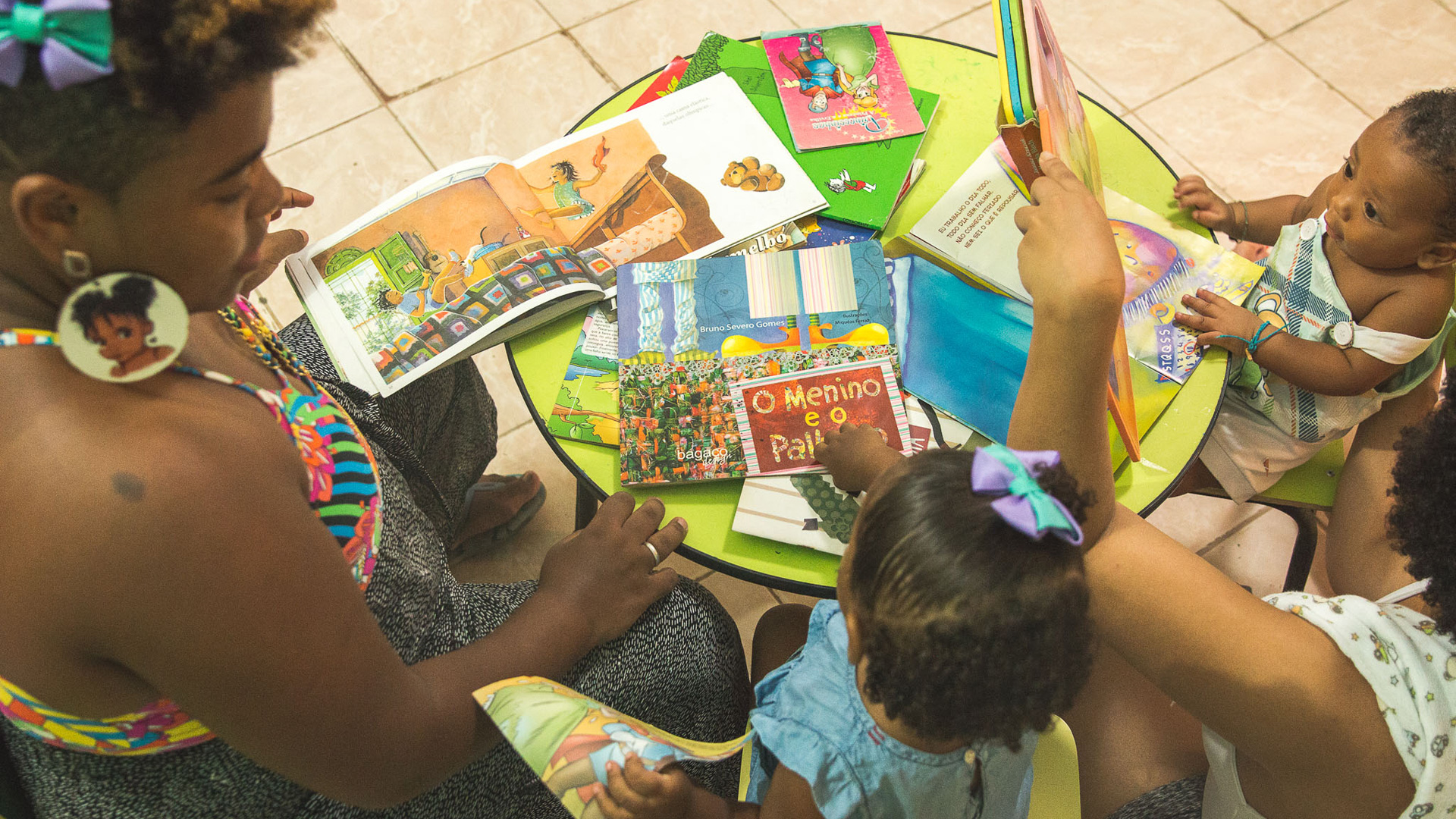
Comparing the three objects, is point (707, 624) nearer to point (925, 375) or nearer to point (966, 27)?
point (925, 375)

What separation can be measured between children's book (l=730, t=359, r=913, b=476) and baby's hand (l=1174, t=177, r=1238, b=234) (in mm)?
619

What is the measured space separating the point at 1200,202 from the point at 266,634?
56.1 inches

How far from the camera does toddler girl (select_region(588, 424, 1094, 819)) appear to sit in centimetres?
85

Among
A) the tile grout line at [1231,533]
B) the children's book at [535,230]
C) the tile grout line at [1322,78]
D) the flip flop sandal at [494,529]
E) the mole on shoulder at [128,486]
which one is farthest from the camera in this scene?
the tile grout line at [1322,78]

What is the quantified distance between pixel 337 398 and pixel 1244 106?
9.02ft

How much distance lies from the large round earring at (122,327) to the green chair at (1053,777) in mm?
839

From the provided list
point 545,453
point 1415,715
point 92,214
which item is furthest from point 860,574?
point 545,453

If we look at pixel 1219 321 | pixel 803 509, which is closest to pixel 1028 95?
pixel 1219 321

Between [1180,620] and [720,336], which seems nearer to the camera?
[1180,620]

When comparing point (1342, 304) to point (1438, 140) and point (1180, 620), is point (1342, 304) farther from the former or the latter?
point (1180, 620)

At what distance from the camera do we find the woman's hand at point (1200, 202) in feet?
4.71

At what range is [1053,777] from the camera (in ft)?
3.94

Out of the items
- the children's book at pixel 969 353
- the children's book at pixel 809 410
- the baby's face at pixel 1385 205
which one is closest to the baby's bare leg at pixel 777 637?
the children's book at pixel 809 410

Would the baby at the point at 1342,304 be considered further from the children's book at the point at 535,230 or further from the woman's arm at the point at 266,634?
the woman's arm at the point at 266,634
